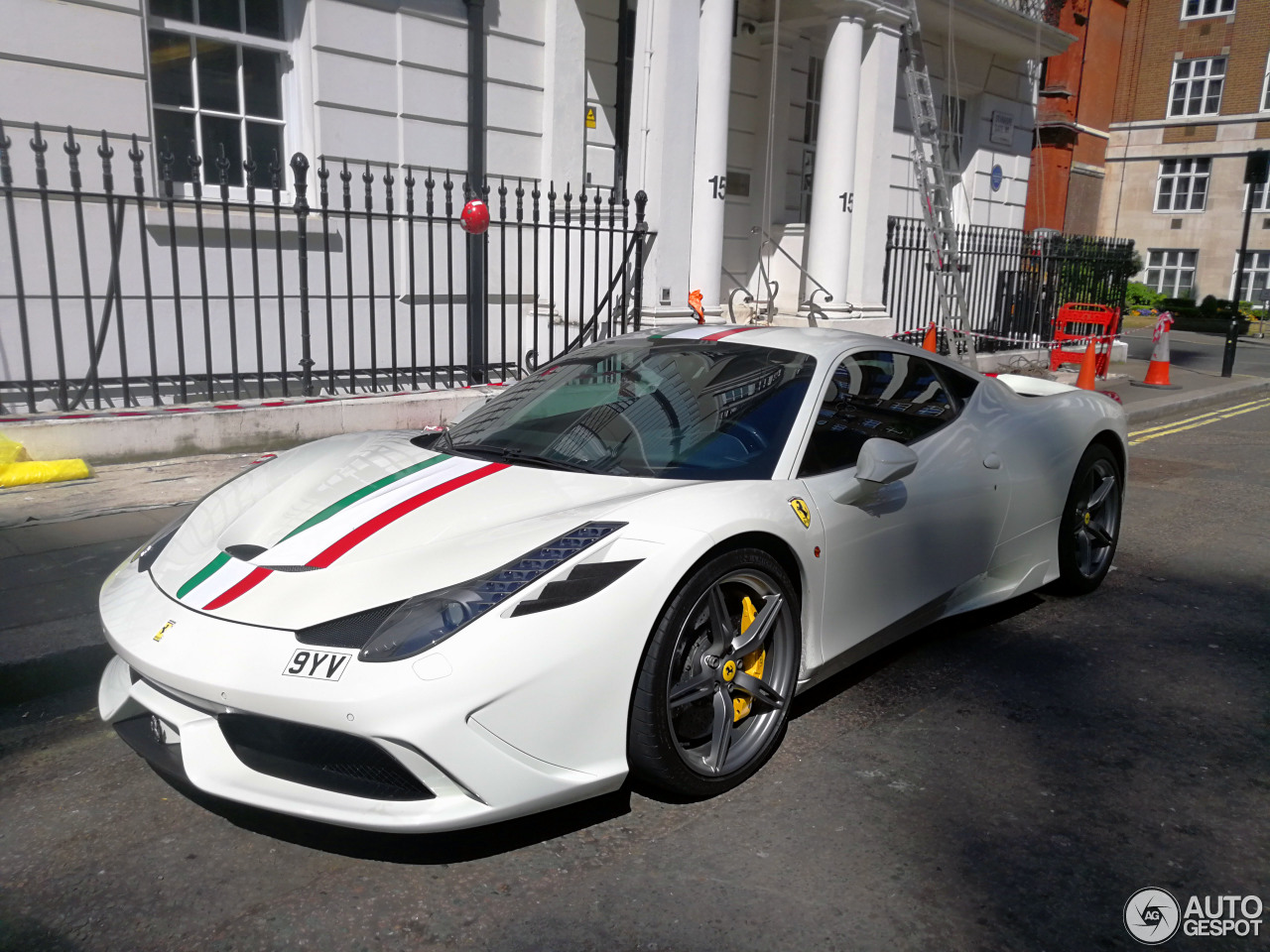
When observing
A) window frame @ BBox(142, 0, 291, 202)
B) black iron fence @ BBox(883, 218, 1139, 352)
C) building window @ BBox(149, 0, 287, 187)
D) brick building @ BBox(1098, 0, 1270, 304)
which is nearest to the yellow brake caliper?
window frame @ BBox(142, 0, 291, 202)

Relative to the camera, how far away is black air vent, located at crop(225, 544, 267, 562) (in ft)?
9.90

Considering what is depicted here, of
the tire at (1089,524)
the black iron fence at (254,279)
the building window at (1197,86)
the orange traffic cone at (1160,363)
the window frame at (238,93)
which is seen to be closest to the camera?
the tire at (1089,524)

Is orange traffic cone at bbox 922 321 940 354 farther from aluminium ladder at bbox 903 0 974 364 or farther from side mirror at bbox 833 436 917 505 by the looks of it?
side mirror at bbox 833 436 917 505

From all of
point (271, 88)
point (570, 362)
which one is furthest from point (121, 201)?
point (570, 362)

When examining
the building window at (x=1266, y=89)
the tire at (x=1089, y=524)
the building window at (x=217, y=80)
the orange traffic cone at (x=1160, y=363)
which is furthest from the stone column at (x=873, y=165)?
the building window at (x=1266, y=89)

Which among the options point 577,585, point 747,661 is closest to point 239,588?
point 577,585

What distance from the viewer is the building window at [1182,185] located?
133ft

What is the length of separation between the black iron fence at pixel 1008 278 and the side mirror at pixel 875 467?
10.8 m

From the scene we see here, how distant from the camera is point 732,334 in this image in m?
4.18

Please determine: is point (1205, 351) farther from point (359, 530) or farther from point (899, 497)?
point (359, 530)

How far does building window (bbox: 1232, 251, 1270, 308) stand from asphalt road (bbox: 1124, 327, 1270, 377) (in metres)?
11.9

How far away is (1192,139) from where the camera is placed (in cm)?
4031

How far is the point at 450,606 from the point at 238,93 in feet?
26.4

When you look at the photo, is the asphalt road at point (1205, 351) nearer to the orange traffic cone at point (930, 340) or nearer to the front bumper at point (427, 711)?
the orange traffic cone at point (930, 340)
